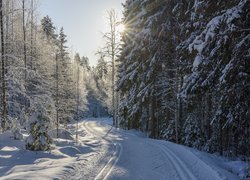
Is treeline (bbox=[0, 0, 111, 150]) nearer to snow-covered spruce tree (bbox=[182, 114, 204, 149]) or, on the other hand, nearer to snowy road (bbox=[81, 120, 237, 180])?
snowy road (bbox=[81, 120, 237, 180])

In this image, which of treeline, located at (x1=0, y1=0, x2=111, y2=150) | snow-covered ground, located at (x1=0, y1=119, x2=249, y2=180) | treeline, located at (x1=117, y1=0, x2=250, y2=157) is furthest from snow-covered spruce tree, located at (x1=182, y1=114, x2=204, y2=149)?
treeline, located at (x1=0, y1=0, x2=111, y2=150)

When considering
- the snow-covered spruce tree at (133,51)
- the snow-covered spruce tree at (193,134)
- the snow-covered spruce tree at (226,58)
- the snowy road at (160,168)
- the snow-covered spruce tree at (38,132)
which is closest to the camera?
the snow-covered spruce tree at (226,58)

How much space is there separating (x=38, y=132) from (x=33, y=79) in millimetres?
16430

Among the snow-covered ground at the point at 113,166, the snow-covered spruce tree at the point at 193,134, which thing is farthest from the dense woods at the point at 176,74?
Result: the snow-covered ground at the point at 113,166

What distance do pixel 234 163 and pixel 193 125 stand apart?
382 inches

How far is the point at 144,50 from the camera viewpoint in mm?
28172

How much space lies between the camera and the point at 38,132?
17422mm

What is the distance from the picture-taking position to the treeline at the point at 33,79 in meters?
18.3

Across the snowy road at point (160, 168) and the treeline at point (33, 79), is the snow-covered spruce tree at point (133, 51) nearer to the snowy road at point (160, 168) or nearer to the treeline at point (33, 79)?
the treeline at point (33, 79)

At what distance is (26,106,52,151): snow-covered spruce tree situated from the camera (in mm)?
17203

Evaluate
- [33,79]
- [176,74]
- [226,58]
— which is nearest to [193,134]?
[176,74]

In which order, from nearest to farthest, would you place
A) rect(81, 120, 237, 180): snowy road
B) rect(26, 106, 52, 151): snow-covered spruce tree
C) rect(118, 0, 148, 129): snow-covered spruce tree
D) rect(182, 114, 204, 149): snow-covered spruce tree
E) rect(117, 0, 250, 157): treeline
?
rect(81, 120, 237, 180): snowy road < rect(117, 0, 250, 157): treeline < rect(26, 106, 52, 151): snow-covered spruce tree < rect(182, 114, 204, 149): snow-covered spruce tree < rect(118, 0, 148, 129): snow-covered spruce tree

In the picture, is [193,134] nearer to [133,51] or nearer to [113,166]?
[133,51]

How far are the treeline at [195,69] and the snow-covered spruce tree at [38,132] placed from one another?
6954 millimetres
